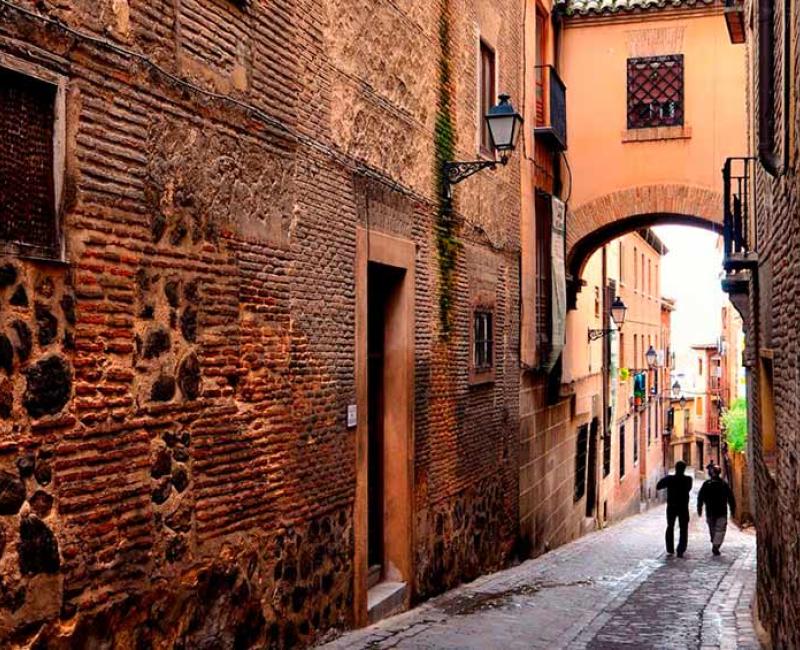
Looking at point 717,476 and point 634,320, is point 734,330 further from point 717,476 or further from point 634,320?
point 717,476

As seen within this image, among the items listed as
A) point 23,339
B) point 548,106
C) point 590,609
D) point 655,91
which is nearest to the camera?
point 23,339

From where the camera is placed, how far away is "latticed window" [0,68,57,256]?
4609 mm

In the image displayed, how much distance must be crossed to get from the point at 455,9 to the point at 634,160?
630cm

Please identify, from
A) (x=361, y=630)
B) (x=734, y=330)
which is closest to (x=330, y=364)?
(x=361, y=630)

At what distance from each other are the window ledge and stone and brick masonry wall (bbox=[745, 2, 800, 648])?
661 centimetres

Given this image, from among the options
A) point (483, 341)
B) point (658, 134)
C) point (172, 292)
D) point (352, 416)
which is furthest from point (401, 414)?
point (658, 134)

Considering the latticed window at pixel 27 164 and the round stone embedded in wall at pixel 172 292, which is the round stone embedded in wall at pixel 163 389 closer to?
the round stone embedded in wall at pixel 172 292

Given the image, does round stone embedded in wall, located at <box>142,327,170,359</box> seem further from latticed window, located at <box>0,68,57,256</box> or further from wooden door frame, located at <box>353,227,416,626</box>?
wooden door frame, located at <box>353,227,416,626</box>

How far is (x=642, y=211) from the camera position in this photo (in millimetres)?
17109

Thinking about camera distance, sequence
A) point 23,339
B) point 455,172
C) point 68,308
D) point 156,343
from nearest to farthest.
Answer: point 23,339 < point 68,308 < point 156,343 < point 455,172

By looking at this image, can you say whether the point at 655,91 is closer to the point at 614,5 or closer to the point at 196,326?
the point at 614,5

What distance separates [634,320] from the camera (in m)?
32.0

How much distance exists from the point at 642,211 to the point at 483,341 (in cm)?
531

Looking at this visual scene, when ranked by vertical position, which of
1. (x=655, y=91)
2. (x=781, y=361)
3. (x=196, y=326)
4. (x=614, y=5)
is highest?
(x=614, y=5)
